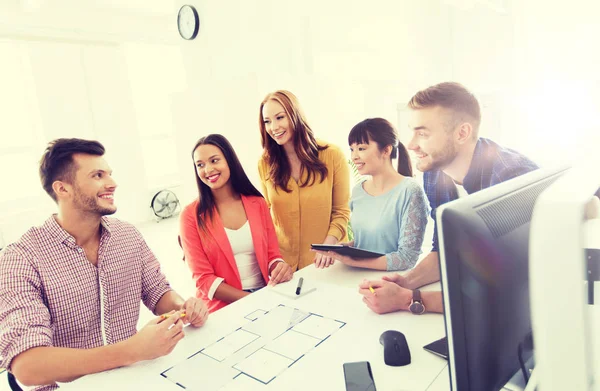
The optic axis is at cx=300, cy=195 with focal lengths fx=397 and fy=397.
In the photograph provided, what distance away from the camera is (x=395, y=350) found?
3.39 feet

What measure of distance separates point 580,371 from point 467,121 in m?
1.12

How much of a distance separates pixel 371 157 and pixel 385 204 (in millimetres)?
235

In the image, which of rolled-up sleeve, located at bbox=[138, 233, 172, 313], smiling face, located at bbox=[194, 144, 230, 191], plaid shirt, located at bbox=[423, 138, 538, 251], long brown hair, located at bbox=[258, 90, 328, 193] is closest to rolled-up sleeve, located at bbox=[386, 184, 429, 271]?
plaid shirt, located at bbox=[423, 138, 538, 251]

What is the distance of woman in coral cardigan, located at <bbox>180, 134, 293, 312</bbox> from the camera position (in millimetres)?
1816

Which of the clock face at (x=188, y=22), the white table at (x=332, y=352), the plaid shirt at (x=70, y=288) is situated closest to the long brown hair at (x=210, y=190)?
the plaid shirt at (x=70, y=288)

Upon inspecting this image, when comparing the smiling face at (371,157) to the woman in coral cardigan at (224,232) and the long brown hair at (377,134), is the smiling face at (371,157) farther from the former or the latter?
the woman in coral cardigan at (224,232)

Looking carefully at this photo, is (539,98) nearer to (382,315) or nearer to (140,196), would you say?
(382,315)

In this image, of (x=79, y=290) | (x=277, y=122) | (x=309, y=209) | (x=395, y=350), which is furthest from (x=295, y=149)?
(x=395, y=350)

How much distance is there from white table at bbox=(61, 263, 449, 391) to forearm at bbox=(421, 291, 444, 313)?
0.08 ft

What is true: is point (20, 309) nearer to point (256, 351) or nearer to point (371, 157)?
point (256, 351)

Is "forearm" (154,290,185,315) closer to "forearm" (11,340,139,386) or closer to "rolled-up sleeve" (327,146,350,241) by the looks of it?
"forearm" (11,340,139,386)

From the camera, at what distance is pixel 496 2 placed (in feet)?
8.47

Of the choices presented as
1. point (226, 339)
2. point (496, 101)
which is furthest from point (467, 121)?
point (496, 101)

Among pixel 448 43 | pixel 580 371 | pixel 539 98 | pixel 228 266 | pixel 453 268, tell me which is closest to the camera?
pixel 580 371
